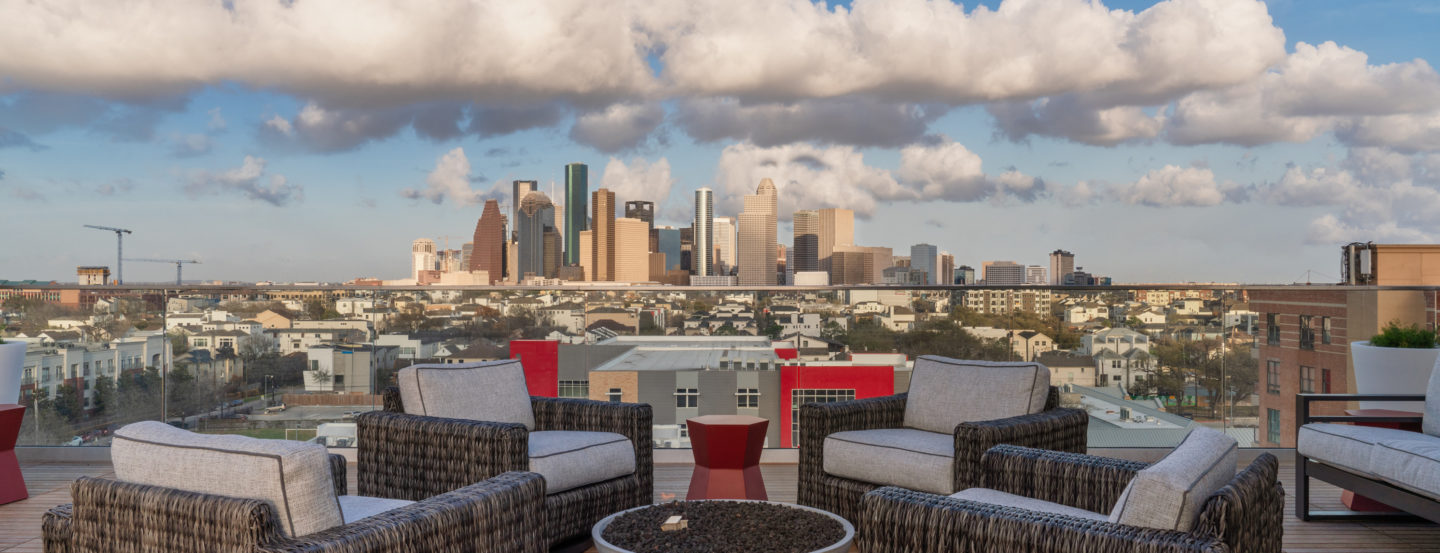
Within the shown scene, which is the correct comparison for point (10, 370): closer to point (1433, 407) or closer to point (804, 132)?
point (1433, 407)

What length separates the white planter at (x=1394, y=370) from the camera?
3.92 metres

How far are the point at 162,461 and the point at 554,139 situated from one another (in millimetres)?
31185

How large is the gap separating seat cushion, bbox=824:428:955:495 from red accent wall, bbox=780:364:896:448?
1453 mm

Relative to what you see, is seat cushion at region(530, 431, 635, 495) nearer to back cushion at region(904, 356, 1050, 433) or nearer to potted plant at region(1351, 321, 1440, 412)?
back cushion at region(904, 356, 1050, 433)

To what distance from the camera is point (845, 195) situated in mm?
31859

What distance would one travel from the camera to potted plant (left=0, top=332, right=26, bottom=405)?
14.0ft

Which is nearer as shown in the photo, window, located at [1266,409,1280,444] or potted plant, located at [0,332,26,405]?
potted plant, located at [0,332,26,405]

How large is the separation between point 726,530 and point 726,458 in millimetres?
1038

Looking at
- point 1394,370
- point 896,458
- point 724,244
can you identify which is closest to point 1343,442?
point 1394,370

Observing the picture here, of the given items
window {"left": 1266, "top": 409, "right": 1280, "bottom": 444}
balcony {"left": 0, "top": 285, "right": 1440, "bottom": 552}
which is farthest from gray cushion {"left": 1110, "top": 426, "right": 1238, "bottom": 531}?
window {"left": 1266, "top": 409, "right": 1280, "bottom": 444}

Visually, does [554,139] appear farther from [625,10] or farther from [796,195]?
[625,10]

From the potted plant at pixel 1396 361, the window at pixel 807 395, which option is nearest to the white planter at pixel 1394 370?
the potted plant at pixel 1396 361

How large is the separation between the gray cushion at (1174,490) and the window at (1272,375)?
377cm

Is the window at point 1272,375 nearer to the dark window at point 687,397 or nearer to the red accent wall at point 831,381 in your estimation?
the red accent wall at point 831,381
